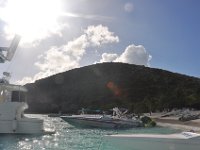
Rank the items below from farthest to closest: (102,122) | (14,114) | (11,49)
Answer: (102,122)
(11,49)
(14,114)

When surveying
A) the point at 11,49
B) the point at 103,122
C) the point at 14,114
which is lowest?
the point at 103,122

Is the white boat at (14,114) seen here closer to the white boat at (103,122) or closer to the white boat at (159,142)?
the white boat at (103,122)

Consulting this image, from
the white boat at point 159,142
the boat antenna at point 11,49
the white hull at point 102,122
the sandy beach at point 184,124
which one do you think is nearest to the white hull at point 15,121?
the boat antenna at point 11,49

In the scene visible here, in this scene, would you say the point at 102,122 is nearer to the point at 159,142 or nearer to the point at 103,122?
the point at 103,122

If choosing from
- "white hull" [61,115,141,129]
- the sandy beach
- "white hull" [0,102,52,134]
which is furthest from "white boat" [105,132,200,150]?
"white hull" [61,115,141,129]

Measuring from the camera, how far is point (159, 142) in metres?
19.4

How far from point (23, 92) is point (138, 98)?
150321 millimetres

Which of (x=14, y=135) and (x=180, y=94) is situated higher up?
(x=180, y=94)

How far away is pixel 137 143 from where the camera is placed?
786 inches

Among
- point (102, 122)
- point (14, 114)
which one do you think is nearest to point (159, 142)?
point (14, 114)

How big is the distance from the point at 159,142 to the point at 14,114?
2415 centimetres

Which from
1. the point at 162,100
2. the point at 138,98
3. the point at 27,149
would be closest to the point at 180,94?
the point at 162,100

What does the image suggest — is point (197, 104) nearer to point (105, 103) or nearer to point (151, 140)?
point (105, 103)

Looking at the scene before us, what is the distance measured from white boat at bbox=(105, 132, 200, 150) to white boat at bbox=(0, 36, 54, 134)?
2176 centimetres
